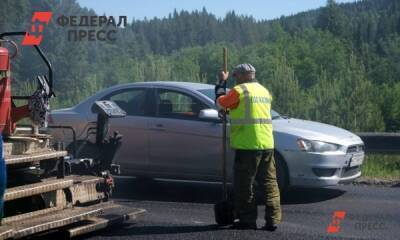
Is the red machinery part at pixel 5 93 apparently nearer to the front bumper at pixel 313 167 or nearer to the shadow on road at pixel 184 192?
the shadow on road at pixel 184 192

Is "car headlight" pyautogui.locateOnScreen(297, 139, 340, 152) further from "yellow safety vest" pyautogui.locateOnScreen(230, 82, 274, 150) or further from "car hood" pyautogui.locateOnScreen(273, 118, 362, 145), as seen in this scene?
"yellow safety vest" pyautogui.locateOnScreen(230, 82, 274, 150)

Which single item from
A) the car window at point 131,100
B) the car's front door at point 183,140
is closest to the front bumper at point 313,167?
the car's front door at point 183,140

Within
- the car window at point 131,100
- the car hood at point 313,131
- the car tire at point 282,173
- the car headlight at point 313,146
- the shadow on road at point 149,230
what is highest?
the car window at point 131,100

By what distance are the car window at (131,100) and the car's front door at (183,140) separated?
0.23 metres

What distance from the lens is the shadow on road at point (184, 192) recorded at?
30.5 feet

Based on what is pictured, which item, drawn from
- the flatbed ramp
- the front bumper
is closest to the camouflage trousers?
the flatbed ramp

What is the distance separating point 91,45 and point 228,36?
7225cm

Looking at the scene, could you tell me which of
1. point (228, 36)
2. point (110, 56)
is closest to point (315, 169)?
point (110, 56)

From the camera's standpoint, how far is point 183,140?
9.40 meters

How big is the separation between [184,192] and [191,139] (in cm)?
95

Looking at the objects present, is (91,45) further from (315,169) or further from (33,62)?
(315,169)

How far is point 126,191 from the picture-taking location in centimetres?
993

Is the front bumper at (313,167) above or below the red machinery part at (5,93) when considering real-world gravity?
below

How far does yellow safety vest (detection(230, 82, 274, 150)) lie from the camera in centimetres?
704
